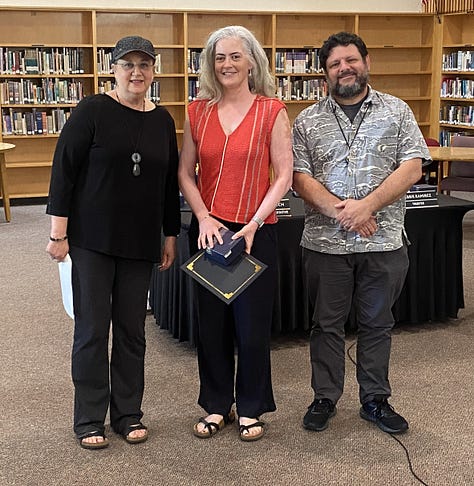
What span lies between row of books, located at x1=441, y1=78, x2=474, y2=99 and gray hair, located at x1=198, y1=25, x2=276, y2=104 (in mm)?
7721

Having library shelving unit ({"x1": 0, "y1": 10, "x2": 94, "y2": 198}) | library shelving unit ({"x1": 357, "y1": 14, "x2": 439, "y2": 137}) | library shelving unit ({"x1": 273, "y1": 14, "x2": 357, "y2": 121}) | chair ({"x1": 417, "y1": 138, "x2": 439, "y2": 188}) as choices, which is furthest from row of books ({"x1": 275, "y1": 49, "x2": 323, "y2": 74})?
library shelving unit ({"x1": 0, "y1": 10, "x2": 94, "y2": 198})

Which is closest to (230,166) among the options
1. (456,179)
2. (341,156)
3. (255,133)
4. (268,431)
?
(255,133)

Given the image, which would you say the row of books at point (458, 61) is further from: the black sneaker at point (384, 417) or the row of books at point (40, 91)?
the black sneaker at point (384, 417)

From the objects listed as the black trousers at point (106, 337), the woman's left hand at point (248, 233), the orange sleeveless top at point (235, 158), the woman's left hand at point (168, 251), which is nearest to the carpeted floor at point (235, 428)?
the black trousers at point (106, 337)

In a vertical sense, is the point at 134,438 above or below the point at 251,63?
below

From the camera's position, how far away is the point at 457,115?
10.4 metres

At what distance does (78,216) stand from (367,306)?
47.0 inches

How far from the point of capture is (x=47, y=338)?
450 cm

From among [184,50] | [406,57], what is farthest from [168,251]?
[406,57]

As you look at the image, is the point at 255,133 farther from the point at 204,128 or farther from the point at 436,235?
the point at 436,235

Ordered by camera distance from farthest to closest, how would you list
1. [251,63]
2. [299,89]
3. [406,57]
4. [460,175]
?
[406,57] < [299,89] < [460,175] < [251,63]

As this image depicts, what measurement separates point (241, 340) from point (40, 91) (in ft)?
22.5

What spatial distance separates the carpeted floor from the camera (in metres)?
2.88

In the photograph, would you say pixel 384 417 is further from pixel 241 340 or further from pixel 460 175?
pixel 460 175
